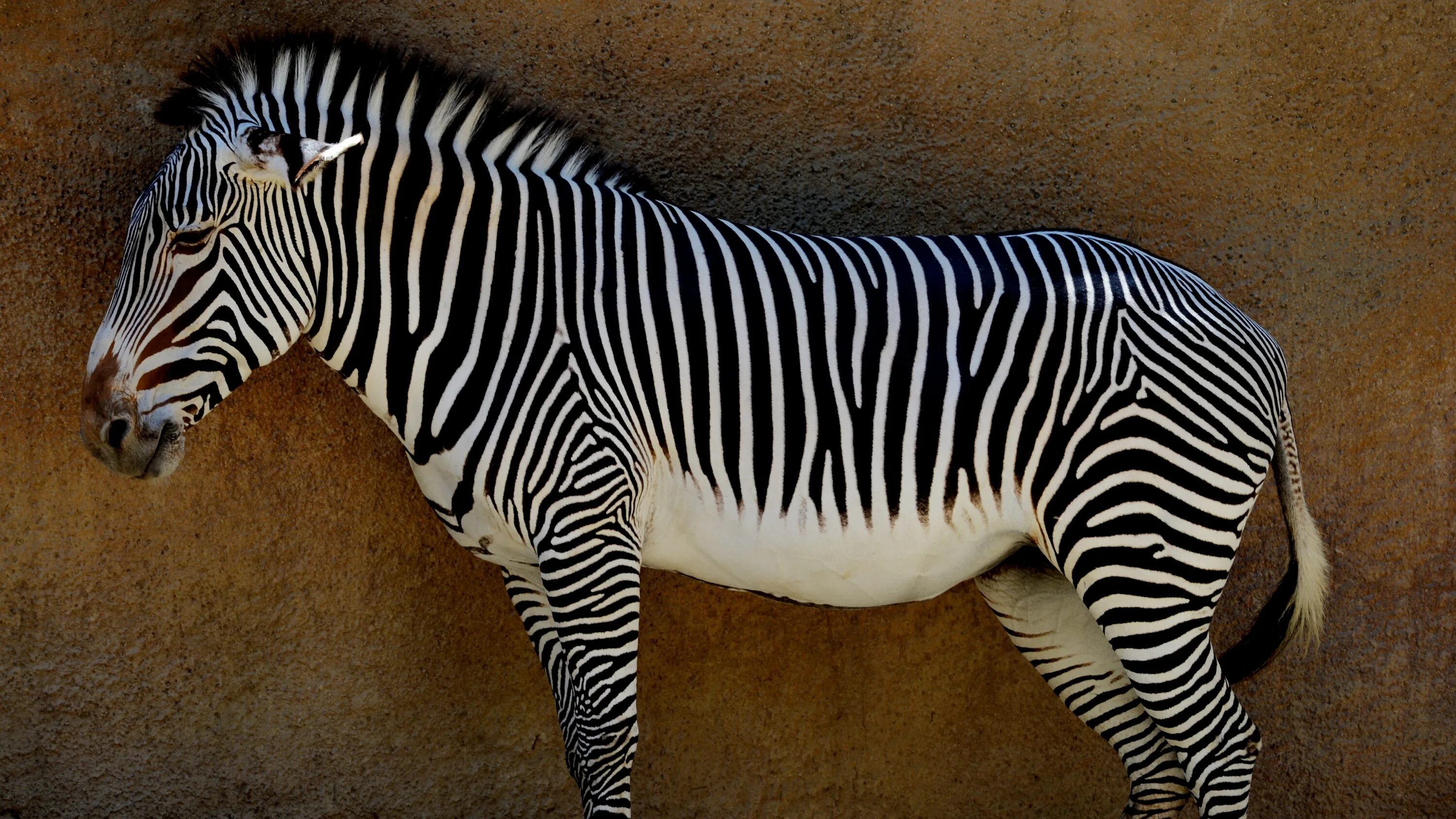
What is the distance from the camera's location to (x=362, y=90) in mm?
2908

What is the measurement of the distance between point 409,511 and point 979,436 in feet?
5.87

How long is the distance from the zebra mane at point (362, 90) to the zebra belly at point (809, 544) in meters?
0.99

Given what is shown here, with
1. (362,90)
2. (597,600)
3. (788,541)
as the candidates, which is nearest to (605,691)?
(597,600)

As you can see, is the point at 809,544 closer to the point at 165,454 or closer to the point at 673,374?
the point at 673,374

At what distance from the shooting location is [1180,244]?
3900 millimetres

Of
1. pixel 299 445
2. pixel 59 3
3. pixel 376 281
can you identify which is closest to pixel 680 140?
pixel 376 281

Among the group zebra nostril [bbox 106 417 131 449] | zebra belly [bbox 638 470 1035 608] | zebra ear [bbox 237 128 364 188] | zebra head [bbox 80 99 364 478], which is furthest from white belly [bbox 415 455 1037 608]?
zebra ear [bbox 237 128 364 188]

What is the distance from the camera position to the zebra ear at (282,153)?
8.57 feet

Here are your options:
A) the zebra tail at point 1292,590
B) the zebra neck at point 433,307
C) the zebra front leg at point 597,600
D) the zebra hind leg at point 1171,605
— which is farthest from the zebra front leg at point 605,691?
the zebra tail at point 1292,590

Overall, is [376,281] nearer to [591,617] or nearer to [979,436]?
[591,617]

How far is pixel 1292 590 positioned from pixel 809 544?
61.4 inches

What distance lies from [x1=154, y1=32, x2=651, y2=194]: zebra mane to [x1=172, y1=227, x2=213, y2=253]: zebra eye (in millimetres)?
348

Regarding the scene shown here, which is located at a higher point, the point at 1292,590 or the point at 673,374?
the point at 673,374

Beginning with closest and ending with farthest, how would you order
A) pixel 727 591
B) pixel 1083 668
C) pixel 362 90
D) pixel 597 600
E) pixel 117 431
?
pixel 117 431
pixel 597 600
pixel 362 90
pixel 1083 668
pixel 727 591
